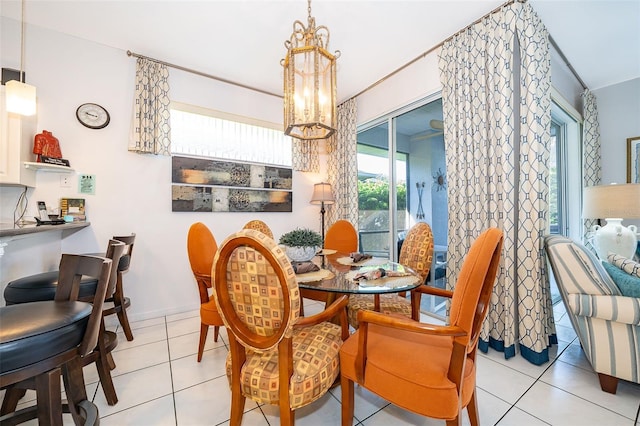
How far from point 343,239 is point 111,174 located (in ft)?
8.37

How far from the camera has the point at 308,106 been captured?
5.74ft

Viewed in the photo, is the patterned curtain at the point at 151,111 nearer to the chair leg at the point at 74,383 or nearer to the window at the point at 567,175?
the chair leg at the point at 74,383

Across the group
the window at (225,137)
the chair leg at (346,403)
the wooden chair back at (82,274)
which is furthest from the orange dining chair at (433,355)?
the window at (225,137)

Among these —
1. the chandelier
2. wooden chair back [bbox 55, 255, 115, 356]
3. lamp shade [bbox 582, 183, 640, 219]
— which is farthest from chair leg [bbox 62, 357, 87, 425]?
lamp shade [bbox 582, 183, 640, 219]

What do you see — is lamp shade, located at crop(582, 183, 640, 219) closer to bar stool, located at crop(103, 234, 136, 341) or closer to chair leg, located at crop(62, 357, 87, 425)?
chair leg, located at crop(62, 357, 87, 425)

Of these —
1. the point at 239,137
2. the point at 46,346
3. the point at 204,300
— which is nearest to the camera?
the point at 46,346

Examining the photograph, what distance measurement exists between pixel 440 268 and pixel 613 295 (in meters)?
1.50

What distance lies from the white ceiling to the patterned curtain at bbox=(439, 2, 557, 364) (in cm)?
30

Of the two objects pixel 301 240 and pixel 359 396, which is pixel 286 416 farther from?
pixel 301 240

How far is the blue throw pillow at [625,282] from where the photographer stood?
1489mm

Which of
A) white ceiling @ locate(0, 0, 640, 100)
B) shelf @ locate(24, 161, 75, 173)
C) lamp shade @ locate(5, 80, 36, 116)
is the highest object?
white ceiling @ locate(0, 0, 640, 100)

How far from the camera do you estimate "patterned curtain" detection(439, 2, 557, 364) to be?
6.18 ft

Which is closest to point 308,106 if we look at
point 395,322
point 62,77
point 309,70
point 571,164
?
point 309,70

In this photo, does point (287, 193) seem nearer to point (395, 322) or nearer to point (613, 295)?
point (395, 322)
